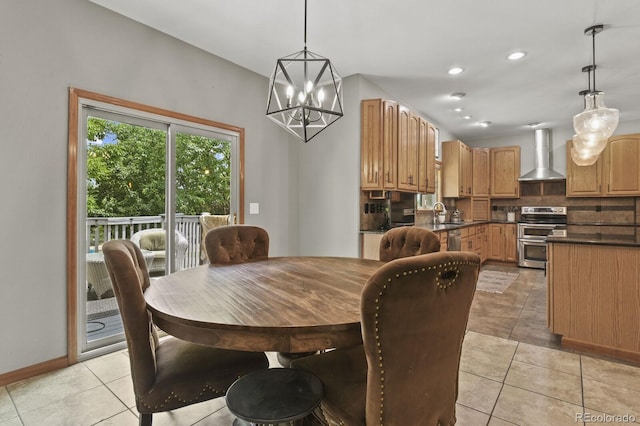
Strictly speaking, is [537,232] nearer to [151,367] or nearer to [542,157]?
[542,157]

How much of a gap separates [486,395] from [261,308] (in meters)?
1.65

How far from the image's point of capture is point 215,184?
3498 mm

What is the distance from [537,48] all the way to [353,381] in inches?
143

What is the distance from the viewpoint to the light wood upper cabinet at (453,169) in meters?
6.13

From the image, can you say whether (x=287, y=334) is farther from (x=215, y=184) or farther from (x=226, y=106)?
(x=226, y=106)

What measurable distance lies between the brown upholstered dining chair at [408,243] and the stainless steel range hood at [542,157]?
5.44m

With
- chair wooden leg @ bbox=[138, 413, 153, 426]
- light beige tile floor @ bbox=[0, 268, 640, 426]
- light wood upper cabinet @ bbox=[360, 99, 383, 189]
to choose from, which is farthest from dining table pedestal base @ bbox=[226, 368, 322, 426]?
light wood upper cabinet @ bbox=[360, 99, 383, 189]

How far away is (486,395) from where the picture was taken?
1994mm

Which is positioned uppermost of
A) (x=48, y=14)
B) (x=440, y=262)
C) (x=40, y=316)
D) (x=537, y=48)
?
(x=537, y=48)

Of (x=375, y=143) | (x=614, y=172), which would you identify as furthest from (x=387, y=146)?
(x=614, y=172)

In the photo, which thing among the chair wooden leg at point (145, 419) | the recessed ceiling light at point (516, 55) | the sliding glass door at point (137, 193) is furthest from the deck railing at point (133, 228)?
the recessed ceiling light at point (516, 55)

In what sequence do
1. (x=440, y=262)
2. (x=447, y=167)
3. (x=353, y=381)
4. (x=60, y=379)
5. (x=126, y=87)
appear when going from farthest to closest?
1. (x=447, y=167)
2. (x=126, y=87)
3. (x=60, y=379)
4. (x=353, y=381)
5. (x=440, y=262)

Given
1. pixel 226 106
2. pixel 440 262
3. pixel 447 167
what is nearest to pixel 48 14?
pixel 226 106

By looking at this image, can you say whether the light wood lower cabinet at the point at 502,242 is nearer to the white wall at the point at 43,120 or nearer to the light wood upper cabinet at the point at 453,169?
the light wood upper cabinet at the point at 453,169
